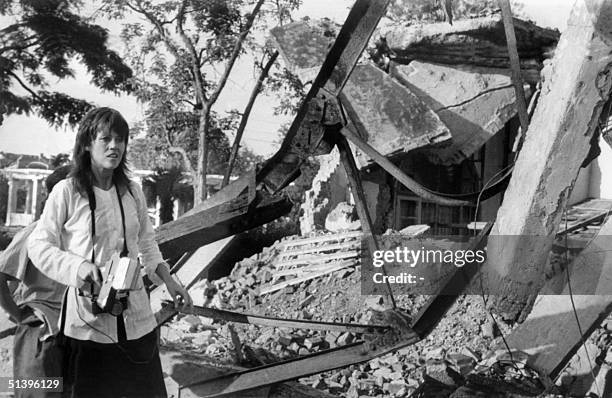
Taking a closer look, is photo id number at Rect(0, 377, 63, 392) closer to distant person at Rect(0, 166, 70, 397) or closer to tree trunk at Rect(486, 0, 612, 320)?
distant person at Rect(0, 166, 70, 397)

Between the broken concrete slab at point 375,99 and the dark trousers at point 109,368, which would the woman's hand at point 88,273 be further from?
the broken concrete slab at point 375,99

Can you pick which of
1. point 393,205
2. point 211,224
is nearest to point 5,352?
point 211,224

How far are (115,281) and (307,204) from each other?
703 centimetres

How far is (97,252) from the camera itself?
1.97 m

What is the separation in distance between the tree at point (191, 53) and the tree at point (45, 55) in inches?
27.9

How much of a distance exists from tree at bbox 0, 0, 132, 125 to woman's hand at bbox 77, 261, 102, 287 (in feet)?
13.6

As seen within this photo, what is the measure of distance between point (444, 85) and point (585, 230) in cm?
248

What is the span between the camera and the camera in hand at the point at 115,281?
6.08 feet

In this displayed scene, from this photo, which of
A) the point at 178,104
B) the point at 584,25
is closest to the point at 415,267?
the point at 584,25

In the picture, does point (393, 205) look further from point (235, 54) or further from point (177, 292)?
point (177, 292)

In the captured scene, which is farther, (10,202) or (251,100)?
(251,100)

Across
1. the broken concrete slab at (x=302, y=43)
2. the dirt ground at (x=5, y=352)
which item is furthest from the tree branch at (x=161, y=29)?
the dirt ground at (x=5, y=352)

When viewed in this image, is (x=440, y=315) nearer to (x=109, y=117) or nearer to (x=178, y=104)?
(x=109, y=117)

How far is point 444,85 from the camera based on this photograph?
8.10m
